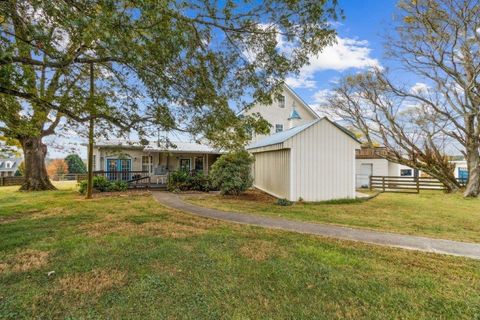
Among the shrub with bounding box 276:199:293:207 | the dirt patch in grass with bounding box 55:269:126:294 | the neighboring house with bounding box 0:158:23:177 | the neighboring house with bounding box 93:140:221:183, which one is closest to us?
the dirt patch in grass with bounding box 55:269:126:294

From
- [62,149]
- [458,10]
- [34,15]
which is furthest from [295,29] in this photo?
[62,149]

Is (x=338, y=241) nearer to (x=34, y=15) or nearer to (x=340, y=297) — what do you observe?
(x=340, y=297)

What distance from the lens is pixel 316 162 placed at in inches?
465

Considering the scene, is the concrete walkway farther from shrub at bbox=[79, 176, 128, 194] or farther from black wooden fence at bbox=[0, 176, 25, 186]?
black wooden fence at bbox=[0, 176, 25, 186]

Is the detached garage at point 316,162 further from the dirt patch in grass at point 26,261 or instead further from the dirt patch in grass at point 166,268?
the dirt patch in grass at point 26,261

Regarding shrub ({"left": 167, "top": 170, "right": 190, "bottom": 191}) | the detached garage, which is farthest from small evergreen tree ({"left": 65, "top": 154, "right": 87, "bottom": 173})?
the detached garage

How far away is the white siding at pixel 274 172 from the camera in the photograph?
11.9 meters

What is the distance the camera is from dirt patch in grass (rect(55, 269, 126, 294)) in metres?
3.38

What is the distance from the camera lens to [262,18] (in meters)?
5.91

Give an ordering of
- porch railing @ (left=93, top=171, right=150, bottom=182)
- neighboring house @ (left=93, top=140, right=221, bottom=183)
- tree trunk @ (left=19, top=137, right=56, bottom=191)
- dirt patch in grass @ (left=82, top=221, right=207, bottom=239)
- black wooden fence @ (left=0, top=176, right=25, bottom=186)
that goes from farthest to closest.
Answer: black wooden fence @ (left=0, top=176, right=25, bottom=186) → neighboring house @ (left=93, top=140, right=221, bottom=183) → porch railing @ (left=93, top=171, right=150, bottom=182) → tree trunk @ (left=19, top=137, right=56, bottom=191) → dirt patch in grass @ (left=82, top=221, right=207, bottom=239)

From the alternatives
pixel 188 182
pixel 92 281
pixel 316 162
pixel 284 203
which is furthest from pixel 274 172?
pixel 92 281

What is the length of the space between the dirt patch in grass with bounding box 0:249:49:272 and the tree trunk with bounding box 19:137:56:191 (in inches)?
588

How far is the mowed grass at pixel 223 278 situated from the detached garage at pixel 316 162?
19.4 ft

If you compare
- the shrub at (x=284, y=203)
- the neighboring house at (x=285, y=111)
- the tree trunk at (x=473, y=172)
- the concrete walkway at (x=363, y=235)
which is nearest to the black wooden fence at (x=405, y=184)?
the tree trunk at (x=473, y=172)
